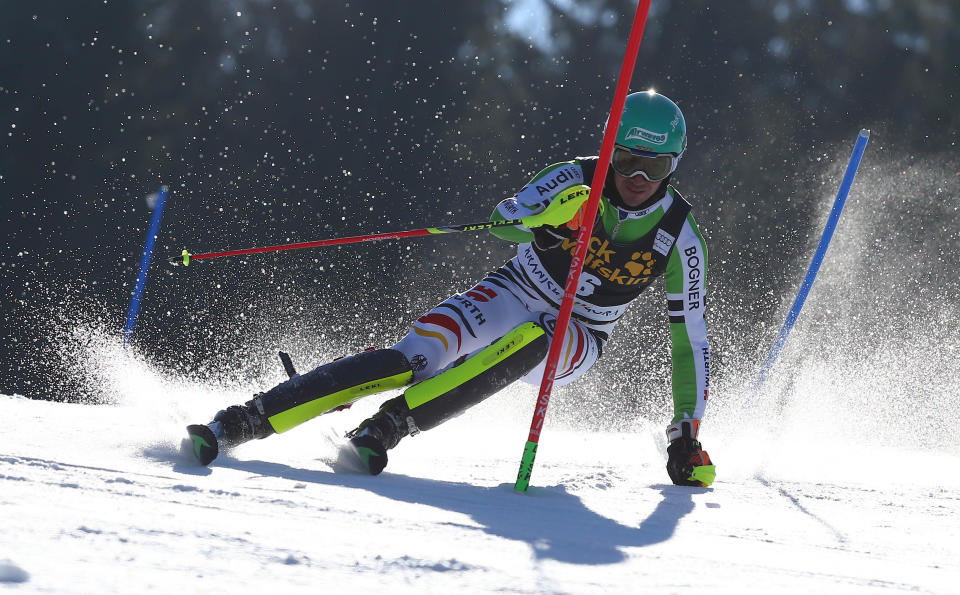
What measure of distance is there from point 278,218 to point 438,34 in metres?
5.32

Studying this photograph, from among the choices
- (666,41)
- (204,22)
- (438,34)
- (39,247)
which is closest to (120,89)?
(204,22)

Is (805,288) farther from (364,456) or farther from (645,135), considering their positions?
(364,456)

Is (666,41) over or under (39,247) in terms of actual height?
over

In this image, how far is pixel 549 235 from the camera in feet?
8.88

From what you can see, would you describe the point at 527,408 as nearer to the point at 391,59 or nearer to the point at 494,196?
the point at 494,196

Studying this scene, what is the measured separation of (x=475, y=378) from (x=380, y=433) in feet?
1.03

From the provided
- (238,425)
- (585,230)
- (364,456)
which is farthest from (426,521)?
(585,230)

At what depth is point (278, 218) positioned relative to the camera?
59.4 ft

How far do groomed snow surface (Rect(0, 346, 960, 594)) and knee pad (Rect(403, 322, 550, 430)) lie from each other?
171 millimetres

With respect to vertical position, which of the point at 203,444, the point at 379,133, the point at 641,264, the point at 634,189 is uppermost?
the point at 379,133

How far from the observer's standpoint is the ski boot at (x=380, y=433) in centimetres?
224

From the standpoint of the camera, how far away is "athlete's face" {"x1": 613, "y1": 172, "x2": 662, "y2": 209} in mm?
2924

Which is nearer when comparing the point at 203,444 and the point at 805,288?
the point at 203,444

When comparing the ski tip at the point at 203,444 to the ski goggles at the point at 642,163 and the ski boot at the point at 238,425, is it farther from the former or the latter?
the ski goggles at the point at 642,163
